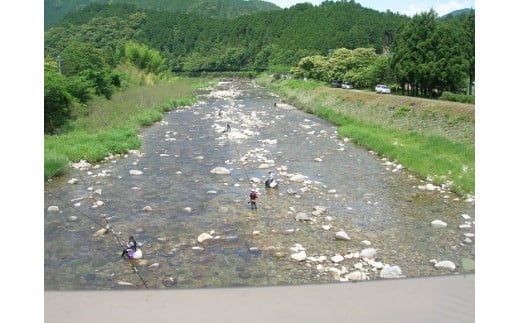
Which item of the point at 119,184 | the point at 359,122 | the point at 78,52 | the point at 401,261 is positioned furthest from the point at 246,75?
the point at 401,261

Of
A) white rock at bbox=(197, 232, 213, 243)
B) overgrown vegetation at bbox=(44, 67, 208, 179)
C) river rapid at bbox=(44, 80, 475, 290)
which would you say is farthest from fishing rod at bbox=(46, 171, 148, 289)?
white rock at bbox=(197, 232, 213, 243)

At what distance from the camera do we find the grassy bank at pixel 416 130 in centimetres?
800

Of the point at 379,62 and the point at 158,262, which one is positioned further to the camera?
the point at 379,62

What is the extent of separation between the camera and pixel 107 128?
40.4 ft

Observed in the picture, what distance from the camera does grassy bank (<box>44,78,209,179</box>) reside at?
798cm

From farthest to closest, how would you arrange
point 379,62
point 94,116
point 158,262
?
point 379,62
point 94,116
point 158,262

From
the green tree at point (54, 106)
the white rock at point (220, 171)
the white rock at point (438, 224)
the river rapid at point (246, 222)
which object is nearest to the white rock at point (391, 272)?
the river rapid at point (246, 222)

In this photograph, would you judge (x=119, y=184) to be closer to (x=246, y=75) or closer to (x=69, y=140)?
(x=69, y=140)

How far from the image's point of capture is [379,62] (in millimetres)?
22859

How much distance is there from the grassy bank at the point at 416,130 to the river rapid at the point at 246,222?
39 cm

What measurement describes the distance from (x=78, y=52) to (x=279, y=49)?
4122cm

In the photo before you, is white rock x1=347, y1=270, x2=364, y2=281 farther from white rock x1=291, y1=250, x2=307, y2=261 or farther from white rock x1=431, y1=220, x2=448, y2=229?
white rock x1=431, y1=220, x2=448, y2=229

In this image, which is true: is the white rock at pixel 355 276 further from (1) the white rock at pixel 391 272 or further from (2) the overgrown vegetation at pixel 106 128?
(2) the overgrown vegetation at pixel 106 128
